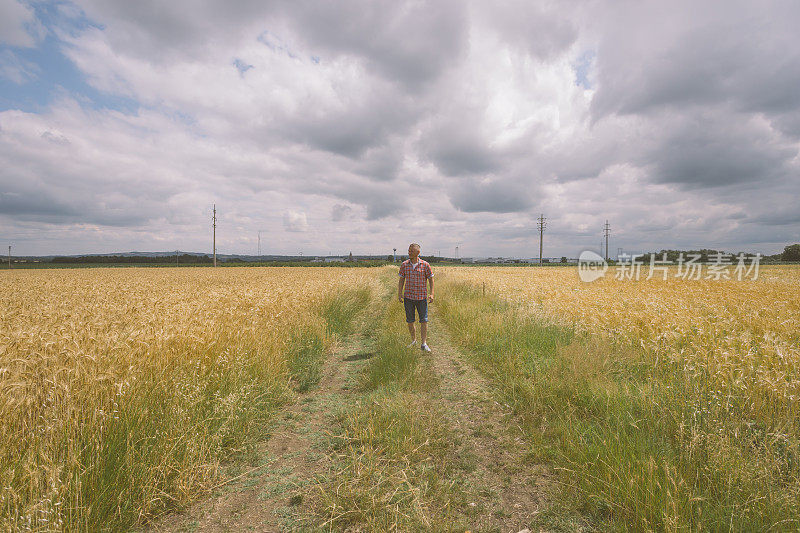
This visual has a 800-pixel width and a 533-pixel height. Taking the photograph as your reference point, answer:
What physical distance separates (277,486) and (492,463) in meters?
2.42

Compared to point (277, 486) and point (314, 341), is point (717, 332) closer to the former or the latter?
point (277, 486)

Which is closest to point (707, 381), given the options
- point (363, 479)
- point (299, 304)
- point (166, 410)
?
point (363, 479)

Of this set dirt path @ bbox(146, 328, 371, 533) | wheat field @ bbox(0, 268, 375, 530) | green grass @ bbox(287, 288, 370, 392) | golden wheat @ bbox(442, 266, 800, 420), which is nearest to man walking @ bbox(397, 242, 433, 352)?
green grass @ bbox(287, 288, 370, 392)

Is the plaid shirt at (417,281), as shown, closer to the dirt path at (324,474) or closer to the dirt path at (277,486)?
the dirt path at (324,474)

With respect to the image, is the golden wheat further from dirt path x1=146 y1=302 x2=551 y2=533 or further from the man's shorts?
the man's shorts

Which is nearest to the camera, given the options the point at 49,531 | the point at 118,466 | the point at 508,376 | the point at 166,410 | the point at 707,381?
the point at 49,531

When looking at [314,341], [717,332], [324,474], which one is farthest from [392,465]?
[717,332]

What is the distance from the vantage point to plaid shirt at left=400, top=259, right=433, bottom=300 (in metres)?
8.53

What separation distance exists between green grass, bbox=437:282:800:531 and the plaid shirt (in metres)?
3.08

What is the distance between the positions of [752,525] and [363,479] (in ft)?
10.4

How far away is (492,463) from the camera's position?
365 centimetres

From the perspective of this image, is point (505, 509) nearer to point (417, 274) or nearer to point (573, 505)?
point (573, 505)

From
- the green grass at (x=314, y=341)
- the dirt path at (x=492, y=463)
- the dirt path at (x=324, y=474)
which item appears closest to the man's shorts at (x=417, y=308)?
the green grass at (x=314, y=341)

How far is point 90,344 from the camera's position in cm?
361
